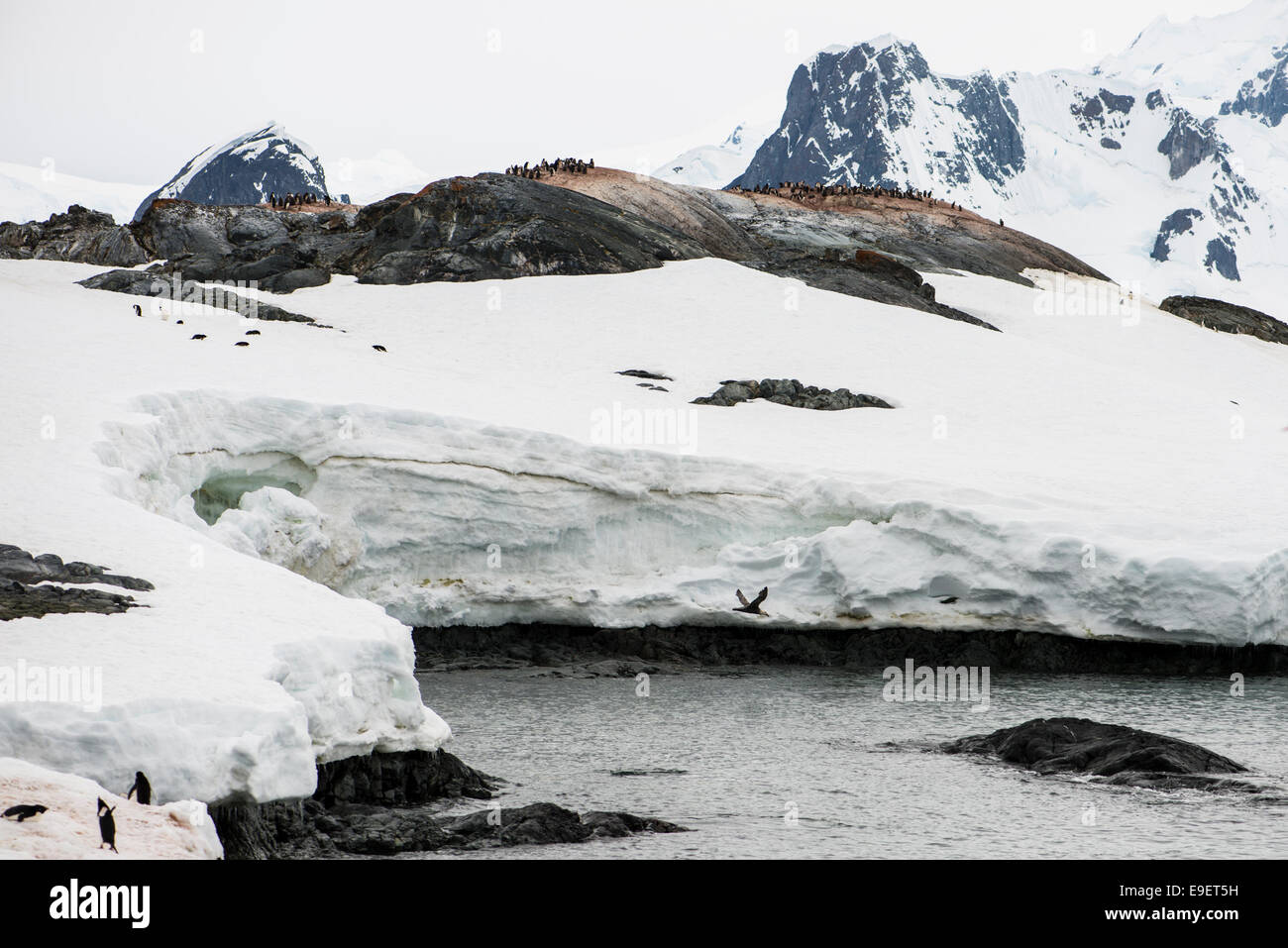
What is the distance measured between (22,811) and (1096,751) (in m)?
11.5

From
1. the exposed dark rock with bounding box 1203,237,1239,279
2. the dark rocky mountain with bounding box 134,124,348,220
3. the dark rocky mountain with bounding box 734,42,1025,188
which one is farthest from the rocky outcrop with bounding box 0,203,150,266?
the exposed dark rock with bounding box 1203,237,1239,279

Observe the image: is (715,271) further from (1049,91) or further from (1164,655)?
(1049,91)

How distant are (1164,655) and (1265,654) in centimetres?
152

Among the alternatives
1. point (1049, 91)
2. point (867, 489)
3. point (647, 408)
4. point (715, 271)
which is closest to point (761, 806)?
point (867, 489)

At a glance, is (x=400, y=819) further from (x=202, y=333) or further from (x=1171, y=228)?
(x=1171, y=228)

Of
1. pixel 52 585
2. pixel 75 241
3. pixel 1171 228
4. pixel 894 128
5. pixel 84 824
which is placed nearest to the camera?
pixel 84 824

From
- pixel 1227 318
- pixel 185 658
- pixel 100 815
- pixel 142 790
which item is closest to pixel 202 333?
pixel 185 658

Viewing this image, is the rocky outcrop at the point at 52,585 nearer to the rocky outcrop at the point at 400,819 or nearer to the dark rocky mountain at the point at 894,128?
the rocky outcrop at the point at 400,819

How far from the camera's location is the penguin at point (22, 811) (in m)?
7.96

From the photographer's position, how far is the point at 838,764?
50.2ft

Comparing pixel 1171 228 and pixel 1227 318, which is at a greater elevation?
pixel 1171 228

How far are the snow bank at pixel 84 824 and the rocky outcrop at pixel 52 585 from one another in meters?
2.80

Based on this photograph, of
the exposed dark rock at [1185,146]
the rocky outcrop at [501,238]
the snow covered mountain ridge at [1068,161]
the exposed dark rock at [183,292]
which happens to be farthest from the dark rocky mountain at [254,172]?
the exposed dark rock at [1185,146]
